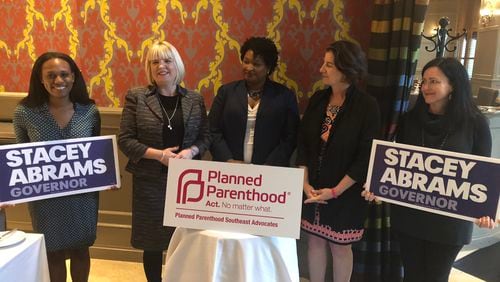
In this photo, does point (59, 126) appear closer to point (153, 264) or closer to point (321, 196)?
point (153, 264)

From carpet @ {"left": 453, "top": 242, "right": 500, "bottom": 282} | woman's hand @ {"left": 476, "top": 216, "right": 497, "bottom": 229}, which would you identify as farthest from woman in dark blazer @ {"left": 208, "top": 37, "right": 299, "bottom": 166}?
carpet @ {"left": 453, "top": 242, "right": 500, "bottom": 282}

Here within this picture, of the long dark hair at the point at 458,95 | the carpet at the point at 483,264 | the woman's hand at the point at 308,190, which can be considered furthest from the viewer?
the carpet at the point at 483,264

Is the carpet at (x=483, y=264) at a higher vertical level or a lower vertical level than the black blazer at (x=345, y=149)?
lower

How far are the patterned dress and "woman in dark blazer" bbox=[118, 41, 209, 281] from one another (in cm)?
20

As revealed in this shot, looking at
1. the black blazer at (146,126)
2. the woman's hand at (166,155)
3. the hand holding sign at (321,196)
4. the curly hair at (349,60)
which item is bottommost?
the hand holding sign at (321,196)

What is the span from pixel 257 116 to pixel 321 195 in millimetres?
530

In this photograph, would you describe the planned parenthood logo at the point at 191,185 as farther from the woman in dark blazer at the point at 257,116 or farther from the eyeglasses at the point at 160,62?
the eyeglasses at the point at 160,62

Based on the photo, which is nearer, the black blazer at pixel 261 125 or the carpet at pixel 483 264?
the black blazer at pixel 261 125

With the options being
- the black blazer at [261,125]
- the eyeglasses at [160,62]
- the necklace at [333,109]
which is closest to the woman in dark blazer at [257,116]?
the black blazer at [261,125]

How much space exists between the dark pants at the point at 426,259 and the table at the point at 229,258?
59cm

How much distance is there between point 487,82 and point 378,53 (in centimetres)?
527

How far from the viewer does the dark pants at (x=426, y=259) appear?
70.7 inches

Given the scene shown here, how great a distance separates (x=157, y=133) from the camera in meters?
2.03

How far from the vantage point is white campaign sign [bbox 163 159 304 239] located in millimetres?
1621
